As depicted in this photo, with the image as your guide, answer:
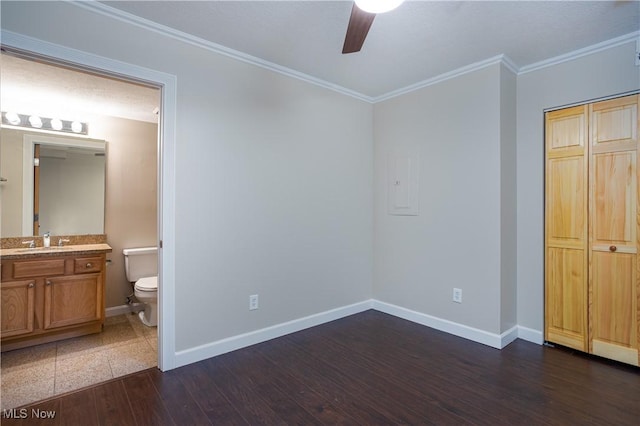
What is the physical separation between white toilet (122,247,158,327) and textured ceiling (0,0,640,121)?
1.67 m

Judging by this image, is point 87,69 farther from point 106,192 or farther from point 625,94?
point 625,94

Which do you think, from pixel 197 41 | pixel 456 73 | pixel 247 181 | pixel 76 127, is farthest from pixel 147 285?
pixel 456 73

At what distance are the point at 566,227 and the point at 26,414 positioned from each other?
3.96 m

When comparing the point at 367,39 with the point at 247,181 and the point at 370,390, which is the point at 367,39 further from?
the point at 370,390

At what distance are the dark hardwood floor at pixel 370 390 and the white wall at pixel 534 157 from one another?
46 cm

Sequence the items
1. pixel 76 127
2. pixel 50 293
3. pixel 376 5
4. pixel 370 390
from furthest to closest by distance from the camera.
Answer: pixel 76 127 → pixel 50 293 → pixel 370 390 → pixel 376 5

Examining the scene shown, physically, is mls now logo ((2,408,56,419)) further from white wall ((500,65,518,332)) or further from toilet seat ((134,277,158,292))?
white wall ((500,65,518,332))

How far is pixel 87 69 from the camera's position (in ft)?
6.73

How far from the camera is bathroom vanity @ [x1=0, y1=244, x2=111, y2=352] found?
2760 millimetres

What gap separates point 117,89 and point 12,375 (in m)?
2.43

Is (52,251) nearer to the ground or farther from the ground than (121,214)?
nearer to the ground

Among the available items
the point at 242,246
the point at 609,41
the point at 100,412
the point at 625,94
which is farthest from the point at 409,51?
the point at 100,412

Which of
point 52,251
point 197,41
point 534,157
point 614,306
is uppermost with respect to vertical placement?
point 197,41

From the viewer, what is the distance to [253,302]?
110 inches
